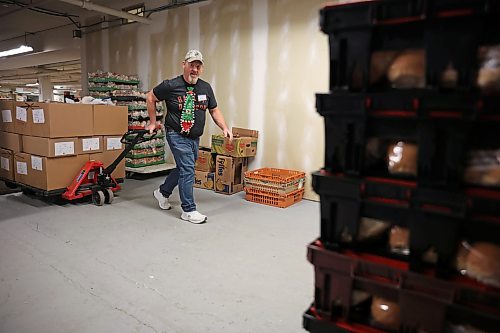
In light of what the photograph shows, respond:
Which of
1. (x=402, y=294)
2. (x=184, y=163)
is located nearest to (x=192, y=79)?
(x=184, y=163)

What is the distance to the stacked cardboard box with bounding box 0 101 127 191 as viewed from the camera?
12.5 ft

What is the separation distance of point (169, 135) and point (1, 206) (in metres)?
2.17

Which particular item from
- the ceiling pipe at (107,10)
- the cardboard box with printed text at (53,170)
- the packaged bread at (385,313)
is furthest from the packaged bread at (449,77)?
the ceiling pipe at (107,10)

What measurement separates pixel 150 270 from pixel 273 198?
206cm

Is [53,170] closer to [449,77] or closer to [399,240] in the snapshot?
[399,240]

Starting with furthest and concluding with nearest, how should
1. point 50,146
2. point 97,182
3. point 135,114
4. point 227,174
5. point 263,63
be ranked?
point 135,114 < point 263,63 < point 227,174 < point 97,182 < point 50,146

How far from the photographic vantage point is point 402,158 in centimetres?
111

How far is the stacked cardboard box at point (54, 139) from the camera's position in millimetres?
3796

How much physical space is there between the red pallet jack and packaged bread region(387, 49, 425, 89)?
10.7 feet

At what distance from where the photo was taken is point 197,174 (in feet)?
16.4

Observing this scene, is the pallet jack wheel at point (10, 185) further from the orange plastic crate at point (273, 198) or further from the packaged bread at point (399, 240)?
the packaged bread at point (399, 240)

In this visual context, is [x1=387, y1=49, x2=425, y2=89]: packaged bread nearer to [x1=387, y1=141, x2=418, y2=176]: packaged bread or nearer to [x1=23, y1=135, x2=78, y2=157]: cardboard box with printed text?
[x1=387, y1=141, x2=418, y2=176]: packaged bread

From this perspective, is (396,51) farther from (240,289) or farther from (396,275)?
(240,289)

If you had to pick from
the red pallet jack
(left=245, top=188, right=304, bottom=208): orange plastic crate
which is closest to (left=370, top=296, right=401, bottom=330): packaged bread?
(left=245, top=188, right=304, bottom=208): orange plastic crate
